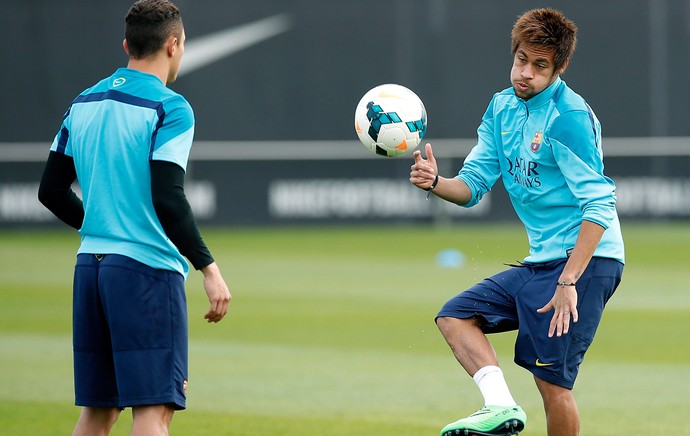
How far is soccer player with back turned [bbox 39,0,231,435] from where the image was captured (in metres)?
5.53

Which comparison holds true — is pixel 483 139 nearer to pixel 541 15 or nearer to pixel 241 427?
pixel 541 15

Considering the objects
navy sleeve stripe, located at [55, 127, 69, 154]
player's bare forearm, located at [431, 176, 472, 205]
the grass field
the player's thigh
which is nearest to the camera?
navy sleeve stripe, located at [55, 127, 69, 154]

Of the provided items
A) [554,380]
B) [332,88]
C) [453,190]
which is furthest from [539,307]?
[332,88]

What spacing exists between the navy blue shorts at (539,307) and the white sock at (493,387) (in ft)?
0.46

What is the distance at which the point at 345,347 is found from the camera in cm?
1155

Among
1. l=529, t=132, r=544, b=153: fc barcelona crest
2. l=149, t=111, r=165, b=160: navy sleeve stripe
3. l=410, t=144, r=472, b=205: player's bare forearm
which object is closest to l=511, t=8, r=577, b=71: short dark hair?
l=529, t=132, r=544, b=153: fc barcelona crest

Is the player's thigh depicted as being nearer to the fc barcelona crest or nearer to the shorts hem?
the shorts hem

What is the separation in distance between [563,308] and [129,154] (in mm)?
2322

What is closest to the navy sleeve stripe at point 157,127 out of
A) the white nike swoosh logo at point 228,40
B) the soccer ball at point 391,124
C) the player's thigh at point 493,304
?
the soccer ball at point 391,124

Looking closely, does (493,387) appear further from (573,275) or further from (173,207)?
(173,207)

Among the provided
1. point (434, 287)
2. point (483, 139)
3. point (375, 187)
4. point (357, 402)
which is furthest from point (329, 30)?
point (483, 139)

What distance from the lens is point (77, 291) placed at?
18.8 feet

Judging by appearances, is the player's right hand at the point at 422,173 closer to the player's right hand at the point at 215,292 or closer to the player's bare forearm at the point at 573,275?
the player's bare forearm at the point at 573,275

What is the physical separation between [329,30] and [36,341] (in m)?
12.8
